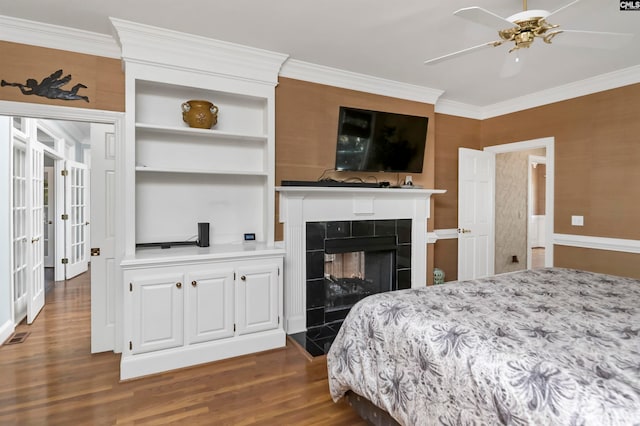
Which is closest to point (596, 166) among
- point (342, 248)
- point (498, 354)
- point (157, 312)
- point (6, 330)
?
point (342, 248)

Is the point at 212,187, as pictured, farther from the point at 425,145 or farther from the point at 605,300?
the point at 605,300

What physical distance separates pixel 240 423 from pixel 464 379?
1.39 m

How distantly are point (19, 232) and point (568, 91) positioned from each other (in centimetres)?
618

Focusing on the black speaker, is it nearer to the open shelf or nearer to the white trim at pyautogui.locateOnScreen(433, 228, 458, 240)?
the open shelf

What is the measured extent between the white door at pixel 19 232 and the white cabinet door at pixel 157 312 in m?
1.80

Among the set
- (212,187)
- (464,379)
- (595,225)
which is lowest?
(464,379)

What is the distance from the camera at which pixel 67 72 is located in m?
2.68

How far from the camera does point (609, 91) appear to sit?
140 inches

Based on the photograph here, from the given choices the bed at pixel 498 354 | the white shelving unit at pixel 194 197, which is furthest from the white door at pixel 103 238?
the bed at pixel 498 354

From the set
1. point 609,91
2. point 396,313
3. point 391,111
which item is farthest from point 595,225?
point 396,313

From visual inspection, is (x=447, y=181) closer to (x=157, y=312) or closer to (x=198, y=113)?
(x=198, y=113)

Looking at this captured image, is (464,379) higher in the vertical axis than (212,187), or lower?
lower

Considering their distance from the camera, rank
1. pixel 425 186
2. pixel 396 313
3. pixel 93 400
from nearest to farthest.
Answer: pixel 396 313 → pixel 93 400 → pixel 425 186

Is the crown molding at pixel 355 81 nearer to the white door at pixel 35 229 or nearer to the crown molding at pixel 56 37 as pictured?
the crown molding at pixel 56 37
